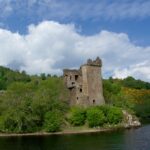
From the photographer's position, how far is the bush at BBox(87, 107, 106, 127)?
102688mm

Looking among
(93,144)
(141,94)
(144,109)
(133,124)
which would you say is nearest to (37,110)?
(133,124)

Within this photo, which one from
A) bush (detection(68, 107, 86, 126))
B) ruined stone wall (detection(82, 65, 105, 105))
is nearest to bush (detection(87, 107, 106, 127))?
bush (detection(68, 107, 86, 126))

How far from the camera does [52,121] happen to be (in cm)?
10056

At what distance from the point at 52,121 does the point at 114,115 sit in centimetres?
1743

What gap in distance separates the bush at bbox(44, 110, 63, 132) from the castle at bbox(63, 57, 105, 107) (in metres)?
12.8

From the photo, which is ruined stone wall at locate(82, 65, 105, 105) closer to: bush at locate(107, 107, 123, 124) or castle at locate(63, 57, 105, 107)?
castle at locate(63, 57, 105, 107)

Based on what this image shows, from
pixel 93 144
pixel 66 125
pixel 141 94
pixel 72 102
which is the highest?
A: pixel 141 94

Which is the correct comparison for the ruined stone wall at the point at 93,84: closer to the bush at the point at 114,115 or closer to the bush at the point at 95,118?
the bush at the point at 114,115

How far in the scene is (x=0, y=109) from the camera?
4161 inches

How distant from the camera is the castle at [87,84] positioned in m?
114

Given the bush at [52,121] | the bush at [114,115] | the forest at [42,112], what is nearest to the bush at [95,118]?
the forest at [42,112]

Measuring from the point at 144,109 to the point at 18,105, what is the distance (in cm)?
6682

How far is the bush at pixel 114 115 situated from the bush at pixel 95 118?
2196mm

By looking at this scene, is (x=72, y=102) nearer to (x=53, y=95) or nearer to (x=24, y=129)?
(x=53, y=95)
